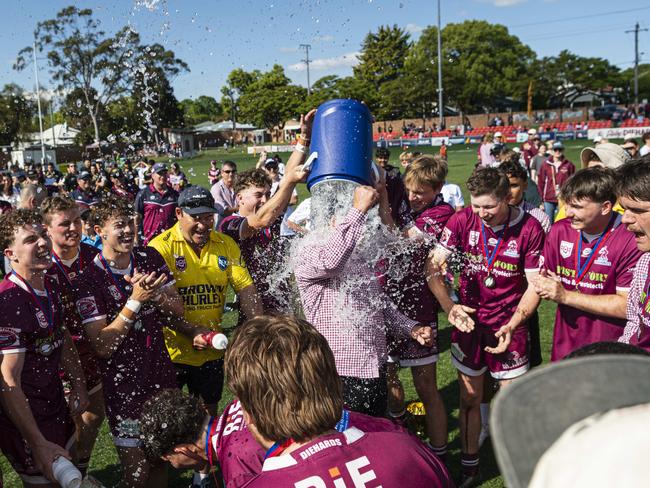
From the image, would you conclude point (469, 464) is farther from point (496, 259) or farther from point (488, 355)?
point (496, 259)

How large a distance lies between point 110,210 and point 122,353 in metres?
0.96

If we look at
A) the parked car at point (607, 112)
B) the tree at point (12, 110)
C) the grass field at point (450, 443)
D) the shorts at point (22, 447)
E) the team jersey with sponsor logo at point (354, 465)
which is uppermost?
the tree at point (12, 110)

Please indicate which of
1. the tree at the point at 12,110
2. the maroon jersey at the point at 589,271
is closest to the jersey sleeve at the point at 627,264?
the maroon jersey at the point at 589,271

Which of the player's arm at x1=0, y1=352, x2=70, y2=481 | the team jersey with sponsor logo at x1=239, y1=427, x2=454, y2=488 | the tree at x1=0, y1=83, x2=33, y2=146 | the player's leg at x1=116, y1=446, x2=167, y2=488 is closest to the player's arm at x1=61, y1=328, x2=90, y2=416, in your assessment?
the player's leg at x1=116, y1=446, x2=167, y2=488

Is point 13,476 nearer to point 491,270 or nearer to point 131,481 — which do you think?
point 131,481

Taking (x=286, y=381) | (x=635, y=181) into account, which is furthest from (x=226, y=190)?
(x=286, y=381)

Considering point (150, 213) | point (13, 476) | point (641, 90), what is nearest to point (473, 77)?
point (641, 90)

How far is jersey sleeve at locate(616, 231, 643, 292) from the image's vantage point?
3445 mm

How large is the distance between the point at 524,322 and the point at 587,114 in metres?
67.8

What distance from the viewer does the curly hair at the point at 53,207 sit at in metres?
4.14

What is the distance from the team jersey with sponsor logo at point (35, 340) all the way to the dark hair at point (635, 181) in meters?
3.27

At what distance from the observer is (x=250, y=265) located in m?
5.09

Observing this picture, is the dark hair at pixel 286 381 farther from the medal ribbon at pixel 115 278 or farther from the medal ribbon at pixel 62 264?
the medal ribbon at pixel 62 264

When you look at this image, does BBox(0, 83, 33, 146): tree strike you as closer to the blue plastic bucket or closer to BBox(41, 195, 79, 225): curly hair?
BBox(41, 195, 79, 225): curly hair
